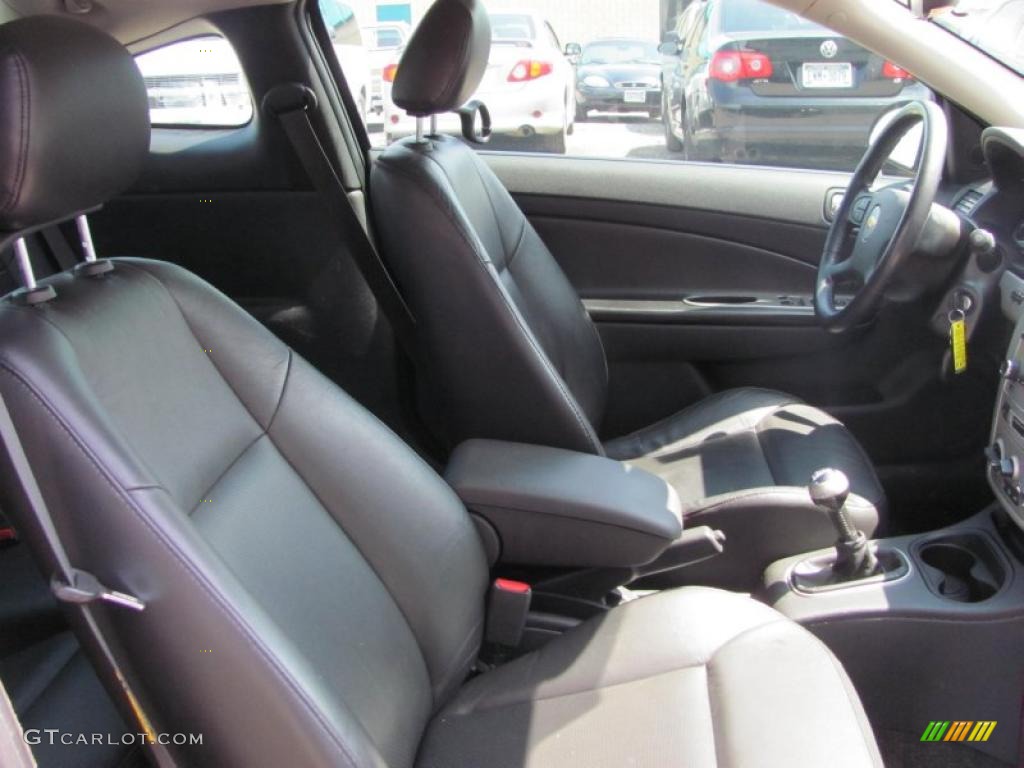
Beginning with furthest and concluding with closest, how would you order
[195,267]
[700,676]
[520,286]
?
[195,267] → [520,286] → [700,676]

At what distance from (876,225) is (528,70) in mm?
1946

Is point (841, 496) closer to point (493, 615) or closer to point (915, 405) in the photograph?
point (493, 615)

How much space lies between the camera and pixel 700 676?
1.24m

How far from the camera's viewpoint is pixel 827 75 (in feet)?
8.77

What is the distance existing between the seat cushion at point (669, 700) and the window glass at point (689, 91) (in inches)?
44.1

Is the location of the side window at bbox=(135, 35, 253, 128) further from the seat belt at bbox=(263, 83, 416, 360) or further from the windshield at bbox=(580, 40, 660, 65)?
the windshield at bbox=(580, 40, 660, 65)

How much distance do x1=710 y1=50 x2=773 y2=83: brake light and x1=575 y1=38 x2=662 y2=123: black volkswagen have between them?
461 mm

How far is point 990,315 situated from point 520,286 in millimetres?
883

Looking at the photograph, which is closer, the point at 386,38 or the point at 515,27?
the point at 386,38

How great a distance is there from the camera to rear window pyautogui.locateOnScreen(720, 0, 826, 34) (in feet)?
8.54

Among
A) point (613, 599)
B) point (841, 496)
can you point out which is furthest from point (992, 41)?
point (613, 599)

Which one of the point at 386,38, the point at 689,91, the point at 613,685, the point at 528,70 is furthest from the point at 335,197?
the point at 689,91

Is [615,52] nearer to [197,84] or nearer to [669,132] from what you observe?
[669,132]

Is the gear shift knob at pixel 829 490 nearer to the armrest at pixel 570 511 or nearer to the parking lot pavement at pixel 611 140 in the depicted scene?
the armrest at pixel 570 511
